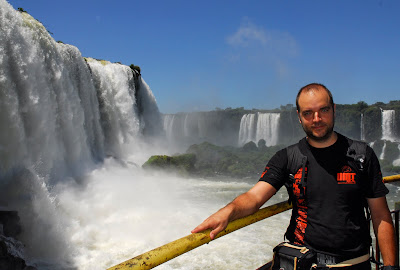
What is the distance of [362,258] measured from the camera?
1.73 meters

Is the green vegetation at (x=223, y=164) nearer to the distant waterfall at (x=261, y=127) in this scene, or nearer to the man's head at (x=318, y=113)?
the distant waterfall at (x=261, y=127)

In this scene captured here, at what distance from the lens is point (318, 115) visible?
6.01ft

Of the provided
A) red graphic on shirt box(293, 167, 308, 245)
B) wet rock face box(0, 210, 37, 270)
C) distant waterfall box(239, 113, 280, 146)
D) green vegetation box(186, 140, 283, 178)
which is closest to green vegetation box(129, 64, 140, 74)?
green vegetation box(186, 140, 283, 178)

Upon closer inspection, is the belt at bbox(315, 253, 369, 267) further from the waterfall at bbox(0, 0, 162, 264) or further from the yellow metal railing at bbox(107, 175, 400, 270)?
the waterfall at bbox(0, 0, 162, 264)

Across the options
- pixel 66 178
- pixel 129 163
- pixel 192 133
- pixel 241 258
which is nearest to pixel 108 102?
pixel 129 163

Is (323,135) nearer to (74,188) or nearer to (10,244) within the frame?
(10,244)

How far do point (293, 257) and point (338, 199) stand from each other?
42 cm

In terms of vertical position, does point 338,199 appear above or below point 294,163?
below

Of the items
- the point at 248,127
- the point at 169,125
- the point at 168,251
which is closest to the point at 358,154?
the point at 168,251

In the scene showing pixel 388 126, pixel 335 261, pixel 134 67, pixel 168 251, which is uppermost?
pixel 134 67

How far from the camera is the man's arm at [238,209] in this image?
5.14 ft

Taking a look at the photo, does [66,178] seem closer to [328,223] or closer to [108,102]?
[108,102]

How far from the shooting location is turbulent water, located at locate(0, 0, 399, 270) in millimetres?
7891

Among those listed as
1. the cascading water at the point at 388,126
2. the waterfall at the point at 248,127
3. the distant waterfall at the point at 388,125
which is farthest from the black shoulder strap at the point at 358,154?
the waterfall at the point at 248,127
